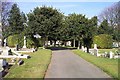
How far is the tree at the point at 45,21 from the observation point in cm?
4828

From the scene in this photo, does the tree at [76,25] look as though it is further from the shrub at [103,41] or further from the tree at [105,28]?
the tree at [105,28]

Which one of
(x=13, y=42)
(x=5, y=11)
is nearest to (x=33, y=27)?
(x=13, y=42)

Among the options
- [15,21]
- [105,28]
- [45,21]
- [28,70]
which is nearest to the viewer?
[28,70]

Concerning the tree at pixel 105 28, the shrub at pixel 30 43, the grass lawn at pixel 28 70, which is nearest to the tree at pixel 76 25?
the shrub at pixel 30 43

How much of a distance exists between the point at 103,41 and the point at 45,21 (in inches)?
628

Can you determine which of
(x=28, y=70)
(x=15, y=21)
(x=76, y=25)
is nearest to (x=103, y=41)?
(x=76, y=25)

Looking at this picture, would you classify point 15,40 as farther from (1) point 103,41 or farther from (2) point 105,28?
(2) point 105,28

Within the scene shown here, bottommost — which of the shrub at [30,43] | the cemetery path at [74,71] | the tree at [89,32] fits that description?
the cemetery path at [74,71]

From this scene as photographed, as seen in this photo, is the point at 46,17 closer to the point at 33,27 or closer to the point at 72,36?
the point at 33,27

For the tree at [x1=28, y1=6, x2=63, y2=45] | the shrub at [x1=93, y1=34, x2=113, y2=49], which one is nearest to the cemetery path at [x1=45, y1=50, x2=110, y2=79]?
the tree at [x1=28, y1=6, x2=63, y2=45]

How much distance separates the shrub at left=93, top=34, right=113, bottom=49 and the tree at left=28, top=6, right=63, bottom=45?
464 inches

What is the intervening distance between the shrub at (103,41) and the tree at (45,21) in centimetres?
1178

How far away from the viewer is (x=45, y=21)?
4794 cm

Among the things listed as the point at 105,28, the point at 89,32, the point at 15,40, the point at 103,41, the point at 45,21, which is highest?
A: the point at 105,28
